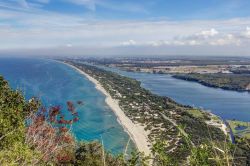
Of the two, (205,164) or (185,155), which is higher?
(205,164)

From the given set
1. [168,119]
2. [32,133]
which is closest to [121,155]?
[32,133]

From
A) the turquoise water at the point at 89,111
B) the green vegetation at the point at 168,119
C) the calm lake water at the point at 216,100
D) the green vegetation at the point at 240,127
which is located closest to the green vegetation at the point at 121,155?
the green vegetation at the point at 168,119

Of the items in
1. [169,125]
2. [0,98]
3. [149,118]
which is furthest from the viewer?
[149,118]

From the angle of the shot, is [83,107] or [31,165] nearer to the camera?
[31,165]

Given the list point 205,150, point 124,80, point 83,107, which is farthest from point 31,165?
point 124,80

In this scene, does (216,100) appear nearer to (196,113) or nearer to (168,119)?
(196,113)

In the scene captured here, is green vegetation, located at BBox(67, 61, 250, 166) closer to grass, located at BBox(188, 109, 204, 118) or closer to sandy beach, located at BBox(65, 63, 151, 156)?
grass, located at BBox(188, 109, 204, 118)

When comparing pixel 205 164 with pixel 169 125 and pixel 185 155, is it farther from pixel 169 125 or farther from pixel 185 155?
pixel 169 125

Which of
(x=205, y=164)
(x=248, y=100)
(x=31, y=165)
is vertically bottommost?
(x=248, y=100)

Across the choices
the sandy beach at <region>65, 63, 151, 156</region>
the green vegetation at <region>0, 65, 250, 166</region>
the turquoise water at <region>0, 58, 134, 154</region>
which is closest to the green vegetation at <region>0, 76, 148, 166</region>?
the green vegetation at <region>0, 65, 250, 166</region>
